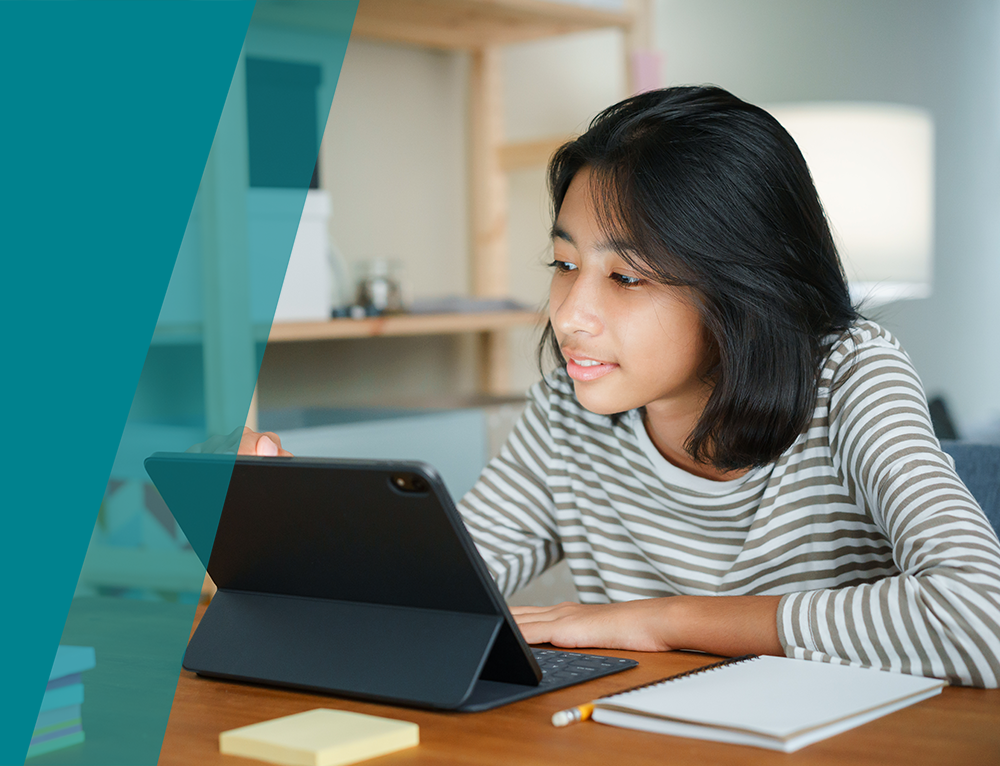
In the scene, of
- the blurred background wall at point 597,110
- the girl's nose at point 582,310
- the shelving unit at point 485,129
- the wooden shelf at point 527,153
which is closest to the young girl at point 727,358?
the girl's nose at point 582,310

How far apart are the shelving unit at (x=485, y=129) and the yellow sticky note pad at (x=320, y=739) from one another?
53.1 inches

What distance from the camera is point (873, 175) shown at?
237 centimetres

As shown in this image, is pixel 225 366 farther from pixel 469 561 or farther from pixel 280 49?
pixel 280 49

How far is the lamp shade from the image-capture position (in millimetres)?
2369

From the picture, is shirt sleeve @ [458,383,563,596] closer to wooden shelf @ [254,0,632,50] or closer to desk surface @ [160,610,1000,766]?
desk surface @ [160,610,1000,766]

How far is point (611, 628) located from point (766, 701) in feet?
0.70

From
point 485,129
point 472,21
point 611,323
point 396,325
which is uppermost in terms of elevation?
point 472,21

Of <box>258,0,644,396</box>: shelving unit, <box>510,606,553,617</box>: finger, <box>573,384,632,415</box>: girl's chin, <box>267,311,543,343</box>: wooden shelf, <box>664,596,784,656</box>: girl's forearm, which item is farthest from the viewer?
<box>258,0,644,396</box>: shelving unit

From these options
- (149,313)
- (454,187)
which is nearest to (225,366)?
(149,313)

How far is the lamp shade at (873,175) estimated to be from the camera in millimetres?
2369

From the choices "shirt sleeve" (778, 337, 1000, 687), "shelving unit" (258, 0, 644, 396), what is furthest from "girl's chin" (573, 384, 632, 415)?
"shelving unit" (258, 0, 644, 396)

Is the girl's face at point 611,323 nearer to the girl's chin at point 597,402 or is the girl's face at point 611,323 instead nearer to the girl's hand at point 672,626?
the girl's chin at point 597,402

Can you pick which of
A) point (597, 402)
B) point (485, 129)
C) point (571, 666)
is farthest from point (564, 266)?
point (485, 129)
